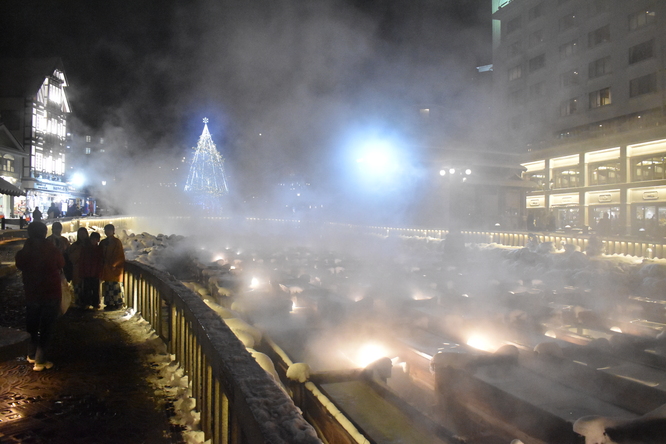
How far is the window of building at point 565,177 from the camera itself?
69.3ft

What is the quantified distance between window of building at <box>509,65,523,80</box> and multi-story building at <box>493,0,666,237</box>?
0.25 ft

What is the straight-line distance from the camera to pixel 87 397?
240cm

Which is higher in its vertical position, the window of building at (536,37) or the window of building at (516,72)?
the window of building at (536,37)

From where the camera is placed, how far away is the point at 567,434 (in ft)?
8.66

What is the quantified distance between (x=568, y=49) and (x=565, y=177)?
7.86 meters

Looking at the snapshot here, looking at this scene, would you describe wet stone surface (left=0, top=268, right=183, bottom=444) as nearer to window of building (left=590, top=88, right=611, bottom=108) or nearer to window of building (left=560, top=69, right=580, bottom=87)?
window of building (left=590, top=88, right=611, bottom=108)

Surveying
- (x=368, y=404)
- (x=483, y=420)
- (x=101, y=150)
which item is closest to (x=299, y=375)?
(x=368, y=404)

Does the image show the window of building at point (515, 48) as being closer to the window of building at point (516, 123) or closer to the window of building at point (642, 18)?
the window of building at point (516, 123)

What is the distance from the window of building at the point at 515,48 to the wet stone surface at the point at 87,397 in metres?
29.0

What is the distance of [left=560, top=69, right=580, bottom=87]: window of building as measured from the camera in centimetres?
2250

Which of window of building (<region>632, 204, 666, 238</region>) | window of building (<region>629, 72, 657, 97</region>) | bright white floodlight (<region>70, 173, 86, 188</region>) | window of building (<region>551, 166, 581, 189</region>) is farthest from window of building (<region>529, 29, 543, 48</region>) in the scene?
bright white floodlight (<region>70, 173, 86, 188</region>)

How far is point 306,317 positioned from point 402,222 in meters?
14.2

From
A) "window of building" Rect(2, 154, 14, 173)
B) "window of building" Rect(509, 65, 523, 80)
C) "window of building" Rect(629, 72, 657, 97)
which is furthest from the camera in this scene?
"window of building" Rect(509, 65, 523, 80)

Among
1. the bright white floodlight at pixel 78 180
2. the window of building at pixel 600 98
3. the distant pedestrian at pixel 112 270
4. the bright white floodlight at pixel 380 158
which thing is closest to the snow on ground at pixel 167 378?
the distant pedestrian at pixel 112 270
